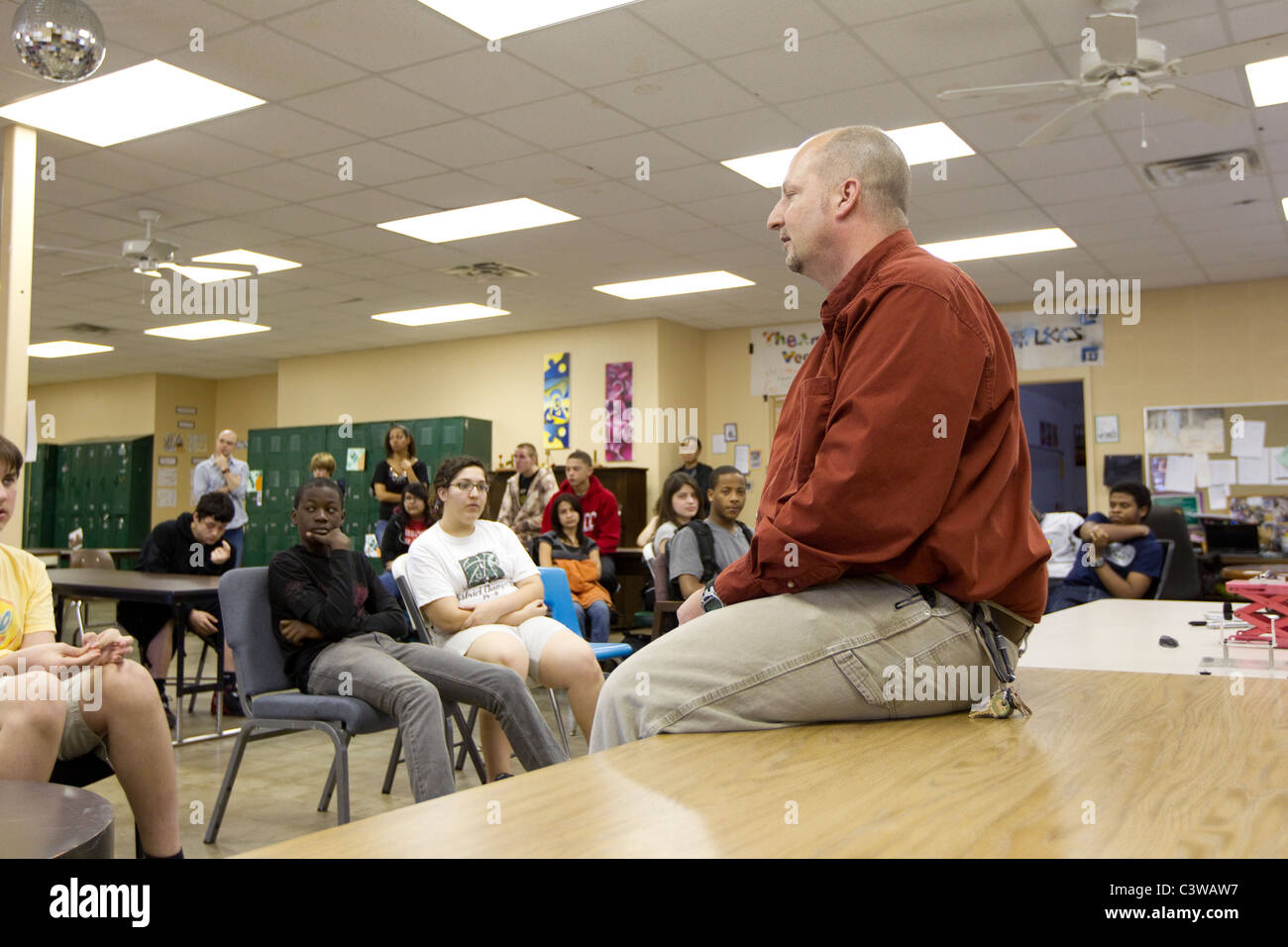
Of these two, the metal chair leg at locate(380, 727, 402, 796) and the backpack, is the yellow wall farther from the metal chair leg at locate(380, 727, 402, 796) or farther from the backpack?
the metal chair leg at locate(380, 727, 402, 796)

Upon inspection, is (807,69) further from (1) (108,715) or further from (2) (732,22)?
(1) (108,715)

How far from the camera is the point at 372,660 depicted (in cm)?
301

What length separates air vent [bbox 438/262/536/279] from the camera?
787 centimetres

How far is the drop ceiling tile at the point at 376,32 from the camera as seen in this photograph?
4.01 m

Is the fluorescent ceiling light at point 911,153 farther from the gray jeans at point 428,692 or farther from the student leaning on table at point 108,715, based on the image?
the student leaning on table at point 108,715

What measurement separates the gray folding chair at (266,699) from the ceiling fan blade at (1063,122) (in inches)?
137

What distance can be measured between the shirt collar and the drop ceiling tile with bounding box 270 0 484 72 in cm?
318

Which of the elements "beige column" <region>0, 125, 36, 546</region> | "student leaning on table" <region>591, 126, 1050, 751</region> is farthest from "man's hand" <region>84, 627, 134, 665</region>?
"beige column" <region>0, 125, 36, 546</region>

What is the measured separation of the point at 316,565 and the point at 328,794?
83cm

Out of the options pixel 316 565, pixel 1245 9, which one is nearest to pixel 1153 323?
pixel 1245 9

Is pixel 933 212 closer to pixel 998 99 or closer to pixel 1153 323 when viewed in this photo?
pixel 998 99

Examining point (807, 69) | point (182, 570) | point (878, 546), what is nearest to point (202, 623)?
point (182, 570)

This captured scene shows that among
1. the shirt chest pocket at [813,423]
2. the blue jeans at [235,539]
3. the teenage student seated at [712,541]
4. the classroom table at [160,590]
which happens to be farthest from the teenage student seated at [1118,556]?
the blue jeans at [235,539]
